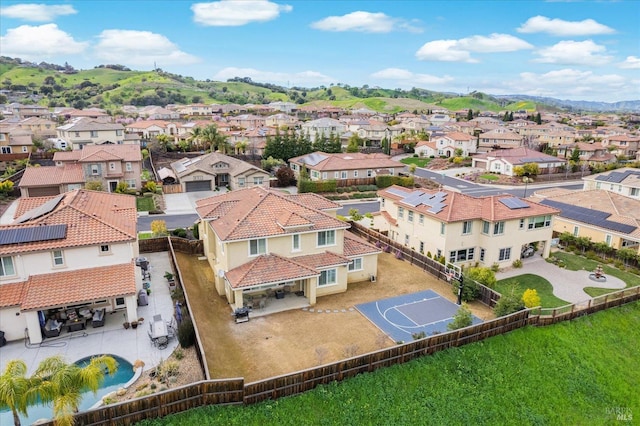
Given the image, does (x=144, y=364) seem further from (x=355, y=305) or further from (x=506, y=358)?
(x=506, y=358)

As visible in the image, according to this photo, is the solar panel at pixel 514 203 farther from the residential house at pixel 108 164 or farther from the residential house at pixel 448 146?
the residential house at pixel 448 146

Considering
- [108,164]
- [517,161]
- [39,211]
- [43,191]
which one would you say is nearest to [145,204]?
[108,164]

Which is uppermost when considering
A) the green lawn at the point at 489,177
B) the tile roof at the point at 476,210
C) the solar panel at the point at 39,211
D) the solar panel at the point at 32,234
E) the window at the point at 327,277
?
the solar panel at the point at 39,211

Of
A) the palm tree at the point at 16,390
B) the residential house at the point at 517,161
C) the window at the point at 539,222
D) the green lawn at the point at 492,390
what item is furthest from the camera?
the residential house at the point at 517,161

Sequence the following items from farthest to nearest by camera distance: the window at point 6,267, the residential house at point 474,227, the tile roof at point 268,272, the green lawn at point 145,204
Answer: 1. the green lawn at point 145,204
2. the residential house at point 474,227
3. the tile roof at point 268,272
4. the window at point 6,267

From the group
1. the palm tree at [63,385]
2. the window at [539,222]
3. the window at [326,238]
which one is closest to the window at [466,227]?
the window at [539,222]

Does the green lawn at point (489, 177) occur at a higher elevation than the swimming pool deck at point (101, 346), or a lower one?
higher

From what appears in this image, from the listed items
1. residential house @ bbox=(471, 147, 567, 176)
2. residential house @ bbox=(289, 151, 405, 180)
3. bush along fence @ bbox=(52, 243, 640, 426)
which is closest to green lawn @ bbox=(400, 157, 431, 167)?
residential house @ bbox=(471, 147, 567, 176)
